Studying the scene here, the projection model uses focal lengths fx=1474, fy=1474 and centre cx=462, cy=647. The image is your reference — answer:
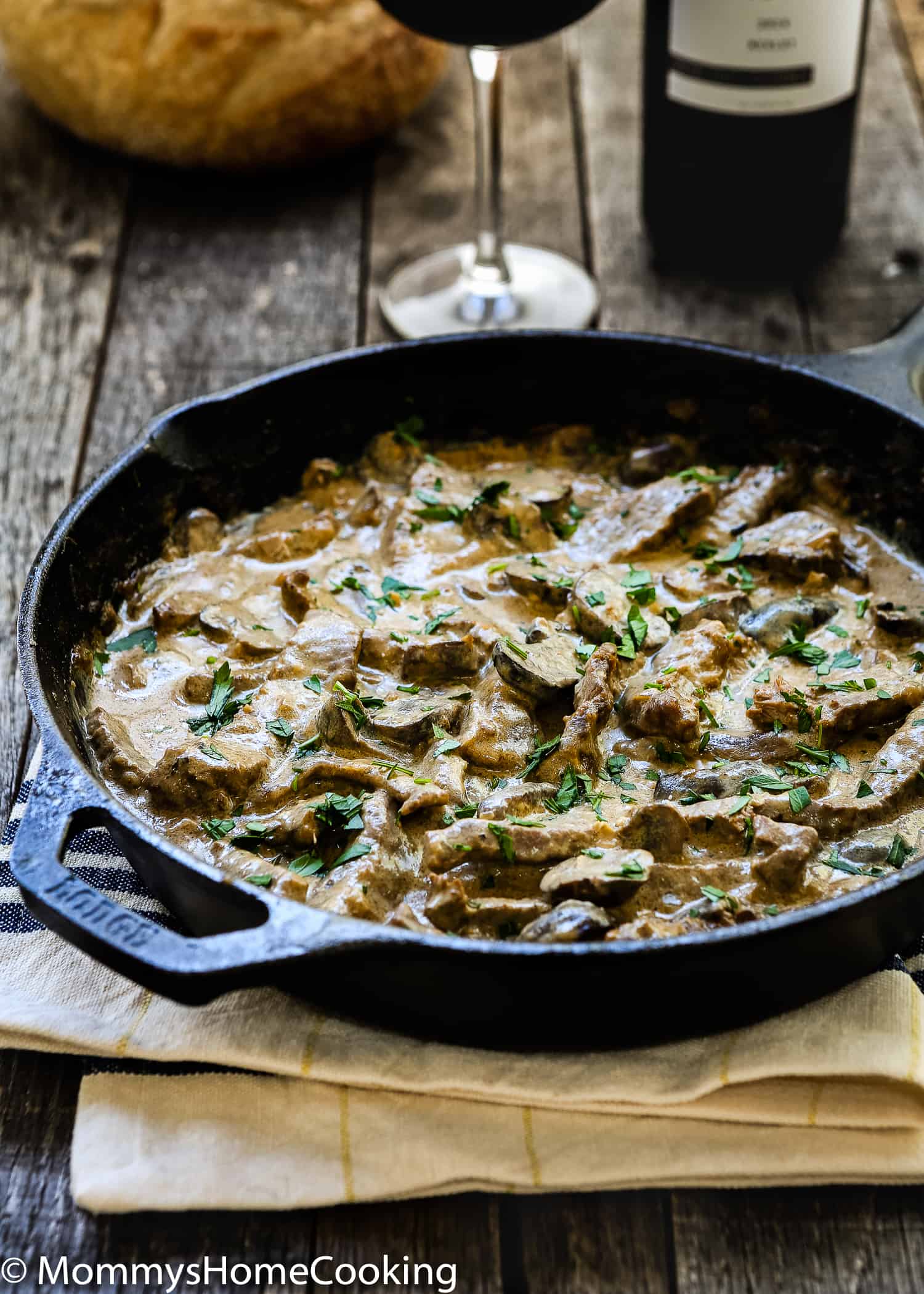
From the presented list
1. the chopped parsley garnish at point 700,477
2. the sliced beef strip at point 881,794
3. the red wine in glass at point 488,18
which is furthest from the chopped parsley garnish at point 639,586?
the red wine in glass at point 488,18

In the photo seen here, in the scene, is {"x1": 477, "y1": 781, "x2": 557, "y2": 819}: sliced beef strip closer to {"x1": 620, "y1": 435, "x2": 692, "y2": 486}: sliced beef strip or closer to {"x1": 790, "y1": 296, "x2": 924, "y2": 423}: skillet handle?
{"x1": 620, "y1": 435, "x2": 692, "y2": 486}: sliced beef strip

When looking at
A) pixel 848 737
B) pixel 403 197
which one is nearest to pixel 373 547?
pixel 848 737

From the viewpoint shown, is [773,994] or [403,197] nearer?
[773,994]

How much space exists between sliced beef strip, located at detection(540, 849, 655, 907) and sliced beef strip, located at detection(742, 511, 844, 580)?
3.27 feet

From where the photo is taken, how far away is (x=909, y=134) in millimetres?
5094

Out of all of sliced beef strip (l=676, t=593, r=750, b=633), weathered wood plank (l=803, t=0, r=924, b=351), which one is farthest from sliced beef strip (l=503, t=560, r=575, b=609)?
weathered wood plank (l=803, t=0, r=924, b=351)

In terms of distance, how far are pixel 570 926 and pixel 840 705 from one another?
795 mm

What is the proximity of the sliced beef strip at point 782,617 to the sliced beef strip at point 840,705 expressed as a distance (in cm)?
18

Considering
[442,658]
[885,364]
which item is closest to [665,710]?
[442,658]

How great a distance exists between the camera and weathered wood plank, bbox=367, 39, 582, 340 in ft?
15.6

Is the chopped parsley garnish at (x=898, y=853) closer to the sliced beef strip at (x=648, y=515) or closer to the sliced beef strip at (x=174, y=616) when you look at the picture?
the sliced beef strip at (x=648, y=515)

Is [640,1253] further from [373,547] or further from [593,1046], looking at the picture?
→ [373,547]

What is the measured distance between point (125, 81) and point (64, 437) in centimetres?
130

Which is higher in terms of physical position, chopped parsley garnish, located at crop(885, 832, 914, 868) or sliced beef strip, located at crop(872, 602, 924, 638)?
chopped parsley garnish, located at crop(885, 832, 914, 868)
